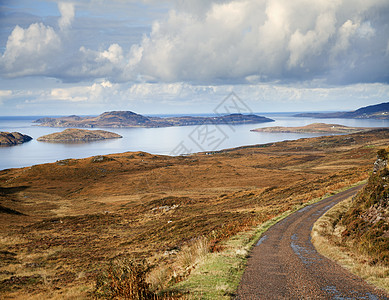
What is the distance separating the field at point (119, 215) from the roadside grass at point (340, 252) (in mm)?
5029

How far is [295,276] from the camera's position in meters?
10.6

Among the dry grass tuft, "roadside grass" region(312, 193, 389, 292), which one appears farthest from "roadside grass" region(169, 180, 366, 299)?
"roadside grass" region(312, 193, 389, 292)

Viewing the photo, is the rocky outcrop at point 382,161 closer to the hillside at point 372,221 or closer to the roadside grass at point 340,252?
the hillside at point 372,221

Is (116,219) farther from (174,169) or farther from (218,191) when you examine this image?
(174,169)

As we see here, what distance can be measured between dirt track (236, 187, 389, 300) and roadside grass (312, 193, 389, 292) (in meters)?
0.36

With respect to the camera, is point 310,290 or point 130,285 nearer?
point 130,285

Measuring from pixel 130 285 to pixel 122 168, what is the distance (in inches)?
3497

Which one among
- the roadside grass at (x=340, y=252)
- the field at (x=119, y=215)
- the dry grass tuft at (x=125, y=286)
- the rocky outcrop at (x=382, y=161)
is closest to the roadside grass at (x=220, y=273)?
the field at (x=119, y=215)

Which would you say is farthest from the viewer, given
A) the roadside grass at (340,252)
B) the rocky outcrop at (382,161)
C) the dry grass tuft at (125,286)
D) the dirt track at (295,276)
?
the rocky outcrop at (382,161)

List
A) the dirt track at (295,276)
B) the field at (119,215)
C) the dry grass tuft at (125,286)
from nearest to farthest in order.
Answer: the dry grass tuft at (125,286)
the dirt track at (295,276)
the field at (119,215)

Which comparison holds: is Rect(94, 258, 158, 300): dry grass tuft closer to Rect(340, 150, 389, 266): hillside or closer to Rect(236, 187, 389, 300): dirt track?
Rect(236, 187, 389, 300): dirt track

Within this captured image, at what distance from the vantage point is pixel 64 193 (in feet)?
223

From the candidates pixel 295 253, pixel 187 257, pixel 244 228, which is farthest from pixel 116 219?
pixel 295 253

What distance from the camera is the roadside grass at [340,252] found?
398 inches
